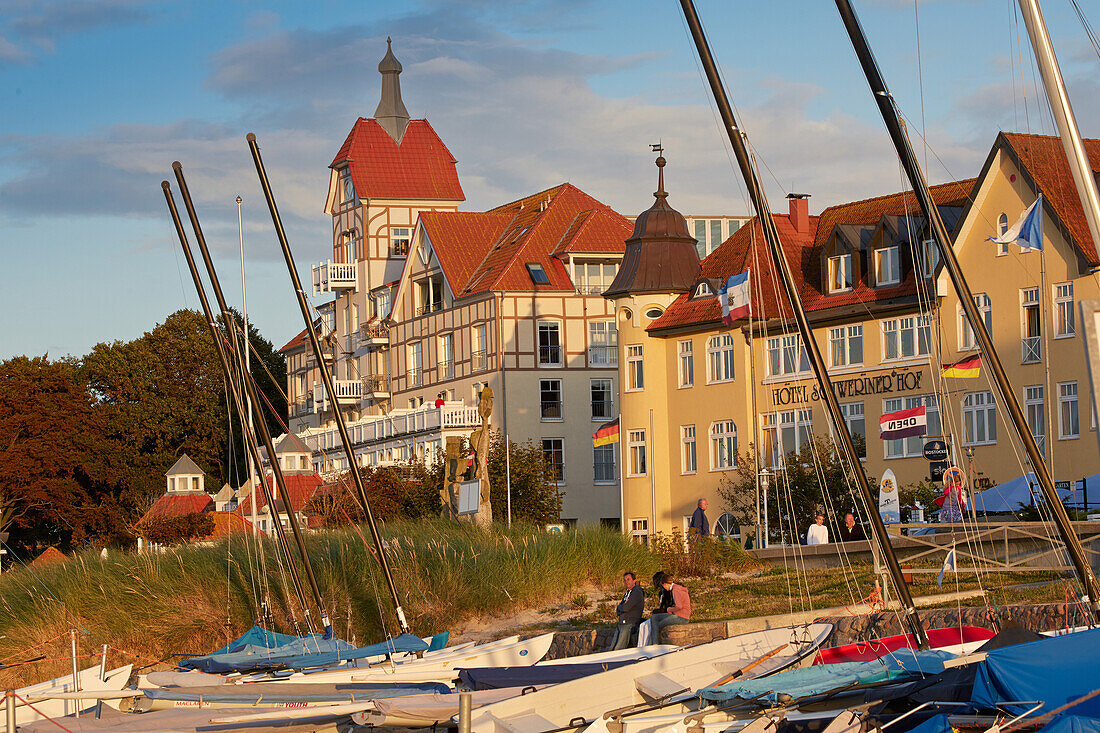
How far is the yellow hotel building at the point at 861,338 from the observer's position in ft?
147

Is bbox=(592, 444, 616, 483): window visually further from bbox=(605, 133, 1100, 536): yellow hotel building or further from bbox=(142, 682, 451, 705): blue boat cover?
bbox=(142, 682, 451, 705): blue boat cover

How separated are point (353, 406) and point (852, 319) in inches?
1428

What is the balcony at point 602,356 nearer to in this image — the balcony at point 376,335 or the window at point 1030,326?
the balcony at point 376,335

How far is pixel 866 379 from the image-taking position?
50.8 m

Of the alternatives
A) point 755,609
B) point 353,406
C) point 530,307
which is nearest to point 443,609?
point 755,609

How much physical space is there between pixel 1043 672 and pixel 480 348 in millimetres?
56589

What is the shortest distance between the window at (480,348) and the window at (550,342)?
8.23ft

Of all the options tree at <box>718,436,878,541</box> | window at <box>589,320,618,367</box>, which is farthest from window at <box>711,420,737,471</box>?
window at <box>589,320,618,367</box>

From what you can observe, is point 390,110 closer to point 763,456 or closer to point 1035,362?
point 763,456

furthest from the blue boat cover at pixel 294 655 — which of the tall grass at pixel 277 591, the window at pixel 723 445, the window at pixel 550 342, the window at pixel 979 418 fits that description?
the window at pixel 550 342

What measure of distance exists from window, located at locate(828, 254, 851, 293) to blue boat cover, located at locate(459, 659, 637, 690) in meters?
34.7

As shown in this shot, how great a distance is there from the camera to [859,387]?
51156 mm

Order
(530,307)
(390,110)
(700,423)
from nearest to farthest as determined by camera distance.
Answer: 1. (700,423)
2. (530,307)
3. (390,110)

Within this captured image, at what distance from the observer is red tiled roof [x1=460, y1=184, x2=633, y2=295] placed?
70188mm
